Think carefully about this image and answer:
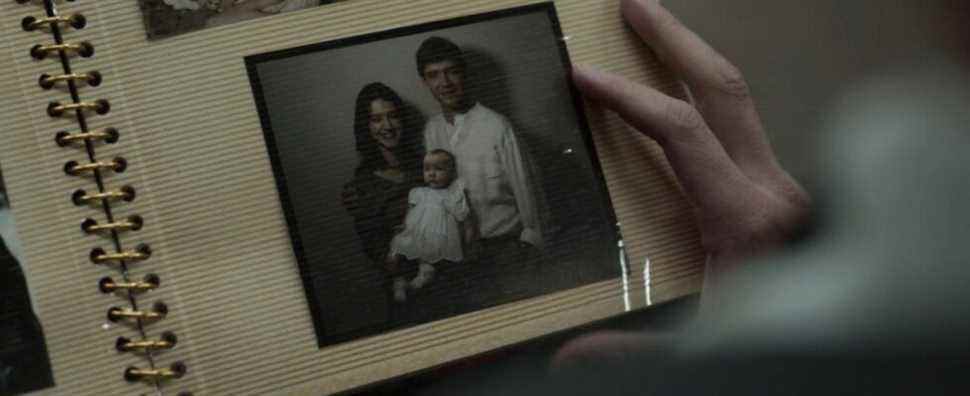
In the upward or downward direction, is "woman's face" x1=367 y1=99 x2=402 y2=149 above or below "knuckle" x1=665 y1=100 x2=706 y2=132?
above

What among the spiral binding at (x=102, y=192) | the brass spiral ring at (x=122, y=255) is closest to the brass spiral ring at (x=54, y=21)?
the spiral binding at (x=102, y=192)

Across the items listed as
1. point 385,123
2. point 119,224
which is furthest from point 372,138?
point 119,224

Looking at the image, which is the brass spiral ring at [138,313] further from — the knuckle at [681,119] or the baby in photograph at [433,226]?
the knuckle at [681,119]

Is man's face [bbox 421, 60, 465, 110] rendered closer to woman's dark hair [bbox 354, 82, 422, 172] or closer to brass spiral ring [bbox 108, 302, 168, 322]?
woman's dark hair [bbox 354, 82, 422, 172]

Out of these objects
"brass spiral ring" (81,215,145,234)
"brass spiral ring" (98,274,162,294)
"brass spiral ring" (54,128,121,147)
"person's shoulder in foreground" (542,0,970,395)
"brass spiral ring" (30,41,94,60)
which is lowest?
"person's shoulder in foreground" (542,0,970,395)

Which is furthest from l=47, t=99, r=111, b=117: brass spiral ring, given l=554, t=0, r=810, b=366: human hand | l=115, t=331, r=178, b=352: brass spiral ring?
l=554, t=0, r=810, b=366: human hand

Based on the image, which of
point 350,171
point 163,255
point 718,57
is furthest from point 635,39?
point 163,255

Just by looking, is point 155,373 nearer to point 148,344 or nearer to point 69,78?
point 148,344

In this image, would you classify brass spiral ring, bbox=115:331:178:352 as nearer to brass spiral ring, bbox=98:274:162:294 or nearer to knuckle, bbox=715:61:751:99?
brass spiral ring, bbox=98:274:162:294
